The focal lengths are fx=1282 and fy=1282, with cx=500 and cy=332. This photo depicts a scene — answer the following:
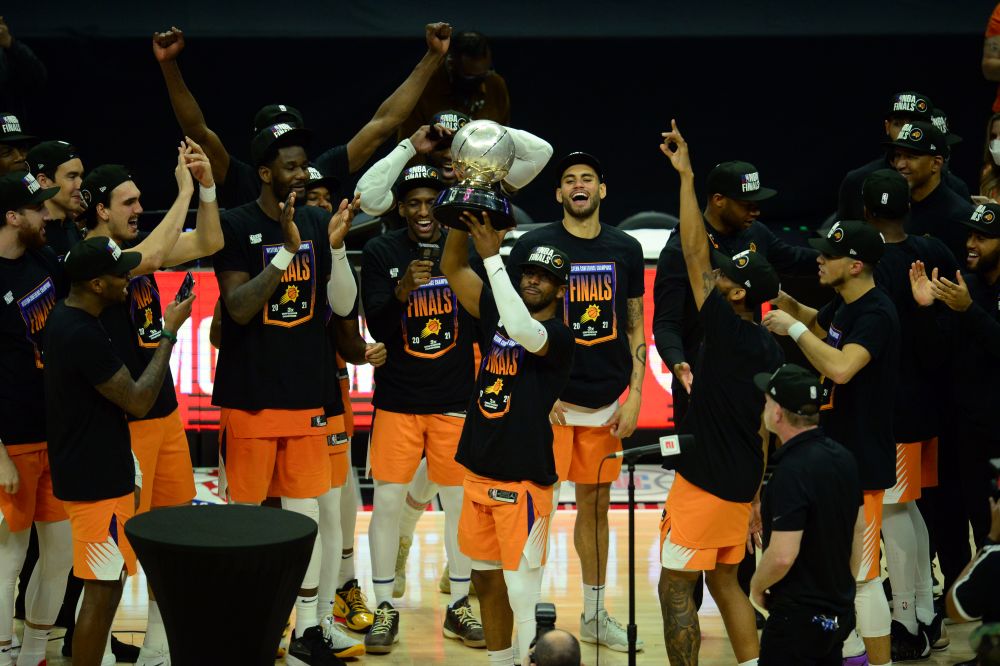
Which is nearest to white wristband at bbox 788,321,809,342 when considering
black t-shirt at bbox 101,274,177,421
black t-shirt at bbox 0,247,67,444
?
black t-shirt at bbox 101,274,177,421

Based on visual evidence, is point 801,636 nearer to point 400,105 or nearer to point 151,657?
point 151,657

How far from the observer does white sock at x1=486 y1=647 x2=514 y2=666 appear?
5512mm

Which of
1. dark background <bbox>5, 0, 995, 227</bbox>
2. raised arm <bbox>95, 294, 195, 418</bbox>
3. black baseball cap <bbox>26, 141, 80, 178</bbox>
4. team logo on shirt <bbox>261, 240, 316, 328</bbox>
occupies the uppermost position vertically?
dark background <bbox>5, 0, 995, 227</bbox>

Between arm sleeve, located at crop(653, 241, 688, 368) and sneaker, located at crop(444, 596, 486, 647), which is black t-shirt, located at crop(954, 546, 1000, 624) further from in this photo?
sneaker, located at crop(444, 596, 486, 647)

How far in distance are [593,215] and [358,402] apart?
9.40ft

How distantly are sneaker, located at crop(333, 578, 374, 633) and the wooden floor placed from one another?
20 centimetres

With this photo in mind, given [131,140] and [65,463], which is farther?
[131,140]

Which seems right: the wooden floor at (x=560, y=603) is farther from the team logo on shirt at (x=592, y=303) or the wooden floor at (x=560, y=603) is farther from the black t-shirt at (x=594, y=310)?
the team logo on shirt at (x=592, y=303)

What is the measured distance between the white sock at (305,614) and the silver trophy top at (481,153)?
2142 mm

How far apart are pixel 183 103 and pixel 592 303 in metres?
2.28

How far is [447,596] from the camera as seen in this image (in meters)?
7.00

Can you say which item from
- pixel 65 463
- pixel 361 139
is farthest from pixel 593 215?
pixel 65 463

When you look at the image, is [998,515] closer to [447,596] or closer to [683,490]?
[683,490]

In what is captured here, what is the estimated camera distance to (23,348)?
5723 mm
